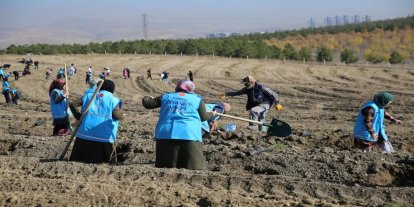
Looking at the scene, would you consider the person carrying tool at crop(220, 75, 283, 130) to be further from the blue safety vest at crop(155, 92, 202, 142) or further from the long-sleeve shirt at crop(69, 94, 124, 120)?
the blue safety vest at crop(155, 92, 202, 142)

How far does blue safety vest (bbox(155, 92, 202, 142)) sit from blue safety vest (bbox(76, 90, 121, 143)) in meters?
0.90

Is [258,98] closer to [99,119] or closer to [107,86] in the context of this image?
[107,86]

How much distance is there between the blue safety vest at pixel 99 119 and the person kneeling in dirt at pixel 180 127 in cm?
67

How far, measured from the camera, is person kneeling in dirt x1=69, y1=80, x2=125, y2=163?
24.8 ft

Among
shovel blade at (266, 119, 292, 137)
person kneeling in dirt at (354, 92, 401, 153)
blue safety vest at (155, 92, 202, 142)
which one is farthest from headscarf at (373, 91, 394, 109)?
blue safety vest at (155, 92, 202, 142)

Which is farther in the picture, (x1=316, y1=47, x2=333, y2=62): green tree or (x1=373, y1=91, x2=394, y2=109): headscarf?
(x1=316, y1=47, x2=333, y2=62): green tree

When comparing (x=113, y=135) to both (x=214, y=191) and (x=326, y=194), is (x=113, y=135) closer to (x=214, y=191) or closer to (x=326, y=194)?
(x=214, y=191)

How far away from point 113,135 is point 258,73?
33367 millimetres

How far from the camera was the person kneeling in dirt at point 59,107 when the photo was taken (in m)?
10.6

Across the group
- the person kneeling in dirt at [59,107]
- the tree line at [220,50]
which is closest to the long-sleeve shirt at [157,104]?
the person kneeling in dirt at [59,107]

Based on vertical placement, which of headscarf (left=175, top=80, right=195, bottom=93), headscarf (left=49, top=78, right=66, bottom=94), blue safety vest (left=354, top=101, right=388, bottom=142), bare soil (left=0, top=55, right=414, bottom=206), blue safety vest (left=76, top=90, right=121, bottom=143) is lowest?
bare soil (left=0, top=55, right=414, bottom=206)

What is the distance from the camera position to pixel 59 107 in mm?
10711

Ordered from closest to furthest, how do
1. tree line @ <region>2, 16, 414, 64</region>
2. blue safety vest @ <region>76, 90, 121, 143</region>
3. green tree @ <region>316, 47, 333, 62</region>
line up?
blue safety vest @ <region>76, 90, 121, 143</region>, green tree @ <region>316, 47, 333, 62</region>, tree line @ <region>2, 16, 414, 64</region>

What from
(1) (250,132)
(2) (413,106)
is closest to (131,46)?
(2) (413,106)
